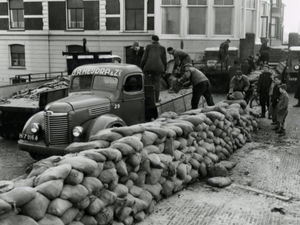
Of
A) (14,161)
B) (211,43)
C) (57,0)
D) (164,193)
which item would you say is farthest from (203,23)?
(164,193)

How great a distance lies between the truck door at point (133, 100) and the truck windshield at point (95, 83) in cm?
28

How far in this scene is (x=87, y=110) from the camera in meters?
8.87

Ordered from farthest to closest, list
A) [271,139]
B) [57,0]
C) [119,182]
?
[57,0] → [271,139] → [119,182]

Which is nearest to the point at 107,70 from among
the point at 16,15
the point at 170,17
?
the point at 170,17

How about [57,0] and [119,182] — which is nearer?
[119,182]

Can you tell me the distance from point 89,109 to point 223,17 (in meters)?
14.9

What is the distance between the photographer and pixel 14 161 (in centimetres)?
947

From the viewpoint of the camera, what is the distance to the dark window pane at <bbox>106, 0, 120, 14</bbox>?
2558 centimetres

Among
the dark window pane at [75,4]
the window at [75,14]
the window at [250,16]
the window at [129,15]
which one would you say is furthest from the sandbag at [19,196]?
the dark window pane at [75,4]

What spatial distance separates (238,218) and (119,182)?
1859 millimetres

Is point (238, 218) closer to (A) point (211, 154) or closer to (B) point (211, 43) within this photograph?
(A) point (211, 154)

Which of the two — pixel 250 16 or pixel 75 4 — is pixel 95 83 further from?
pixel 75 4

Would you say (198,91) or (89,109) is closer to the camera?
(89,109)

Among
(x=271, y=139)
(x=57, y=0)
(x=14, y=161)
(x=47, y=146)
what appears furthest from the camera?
(x=57, y=0)
